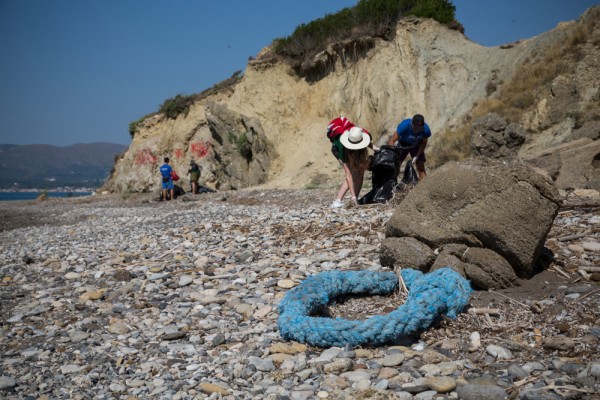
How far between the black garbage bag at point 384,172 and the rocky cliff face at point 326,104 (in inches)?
207

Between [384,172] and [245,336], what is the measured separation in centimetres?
573

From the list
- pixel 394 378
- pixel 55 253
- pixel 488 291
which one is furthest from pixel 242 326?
pixel 55 253

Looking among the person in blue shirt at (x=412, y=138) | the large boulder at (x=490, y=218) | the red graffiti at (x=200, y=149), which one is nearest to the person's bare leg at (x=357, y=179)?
the person in blue shirt at (x=412, y=138)

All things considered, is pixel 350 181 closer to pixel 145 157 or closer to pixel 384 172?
Result: pixel 384 172

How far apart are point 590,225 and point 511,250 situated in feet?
6.92

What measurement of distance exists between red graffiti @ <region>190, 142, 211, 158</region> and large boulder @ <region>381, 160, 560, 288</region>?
79.7ft

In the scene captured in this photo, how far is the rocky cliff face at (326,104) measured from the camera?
58.9ft

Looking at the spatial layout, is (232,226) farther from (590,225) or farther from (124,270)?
(590,225)

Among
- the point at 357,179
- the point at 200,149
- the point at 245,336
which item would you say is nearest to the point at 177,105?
the point at 200,149

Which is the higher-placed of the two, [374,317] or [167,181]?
[167,181]

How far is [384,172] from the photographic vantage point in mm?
8883

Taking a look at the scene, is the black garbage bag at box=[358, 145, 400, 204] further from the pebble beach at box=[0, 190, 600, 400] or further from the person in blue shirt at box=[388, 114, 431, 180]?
the pebble beach at box=[0, 190, 600, 400]

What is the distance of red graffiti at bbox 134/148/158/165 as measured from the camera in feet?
99.6

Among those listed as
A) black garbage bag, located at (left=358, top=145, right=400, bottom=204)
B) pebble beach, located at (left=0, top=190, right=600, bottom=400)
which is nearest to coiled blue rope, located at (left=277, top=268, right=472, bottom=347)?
pebble beach, located at (left=0, top=190, right=600, bottom=400)
